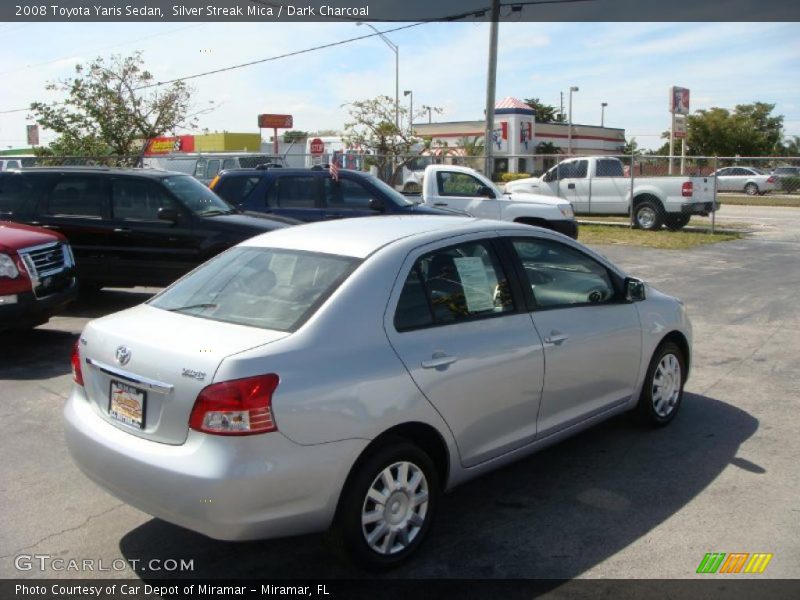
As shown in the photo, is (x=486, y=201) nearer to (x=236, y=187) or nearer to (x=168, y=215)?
(x=236, y=187)

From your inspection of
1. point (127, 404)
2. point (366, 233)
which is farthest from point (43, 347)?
point (366, 233)

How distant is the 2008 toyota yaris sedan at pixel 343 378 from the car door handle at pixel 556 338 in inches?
0.7

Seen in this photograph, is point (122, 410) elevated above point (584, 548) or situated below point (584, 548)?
above

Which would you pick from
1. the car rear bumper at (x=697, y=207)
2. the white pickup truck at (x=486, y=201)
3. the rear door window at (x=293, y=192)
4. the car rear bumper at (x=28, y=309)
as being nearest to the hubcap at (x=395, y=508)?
the car rear bumper at (x=28, y=309)

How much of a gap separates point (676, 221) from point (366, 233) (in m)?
18.1

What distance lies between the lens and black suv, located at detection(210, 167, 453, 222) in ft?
40.0

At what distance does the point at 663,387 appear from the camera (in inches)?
230

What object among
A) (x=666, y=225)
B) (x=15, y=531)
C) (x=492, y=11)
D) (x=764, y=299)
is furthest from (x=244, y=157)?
(x=15, y=531)

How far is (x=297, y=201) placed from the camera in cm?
1249

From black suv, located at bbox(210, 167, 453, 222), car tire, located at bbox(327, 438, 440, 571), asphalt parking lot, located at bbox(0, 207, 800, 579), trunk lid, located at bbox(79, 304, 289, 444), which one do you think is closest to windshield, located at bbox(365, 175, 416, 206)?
black suv, located at bbox(210, 167, 453, 222)

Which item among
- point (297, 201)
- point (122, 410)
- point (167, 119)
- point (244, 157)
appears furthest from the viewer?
point (167, 119)

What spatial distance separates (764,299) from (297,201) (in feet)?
23.2

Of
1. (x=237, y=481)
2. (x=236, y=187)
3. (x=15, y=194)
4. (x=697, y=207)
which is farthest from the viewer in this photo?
(x=697, y=207)

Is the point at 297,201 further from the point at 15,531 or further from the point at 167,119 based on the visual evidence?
the point at 167,119
